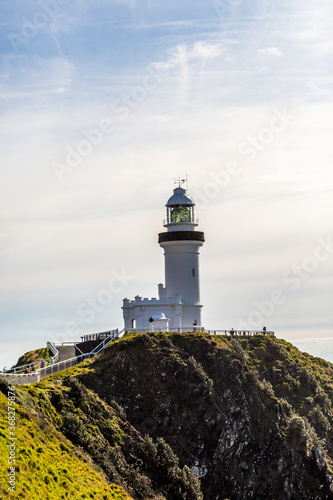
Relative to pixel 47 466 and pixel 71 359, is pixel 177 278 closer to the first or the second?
pixel 71 359

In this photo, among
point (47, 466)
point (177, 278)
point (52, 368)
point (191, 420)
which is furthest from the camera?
point (177, 278)

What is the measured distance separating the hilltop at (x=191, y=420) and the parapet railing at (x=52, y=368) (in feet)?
2.46

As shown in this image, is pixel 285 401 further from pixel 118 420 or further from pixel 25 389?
pixel 25 389

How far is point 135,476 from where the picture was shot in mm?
42000

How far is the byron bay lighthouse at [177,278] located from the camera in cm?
6119

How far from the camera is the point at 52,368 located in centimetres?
4722

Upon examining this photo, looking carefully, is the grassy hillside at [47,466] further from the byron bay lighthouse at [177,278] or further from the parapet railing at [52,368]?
the byron bay lighthouse at [177,278]

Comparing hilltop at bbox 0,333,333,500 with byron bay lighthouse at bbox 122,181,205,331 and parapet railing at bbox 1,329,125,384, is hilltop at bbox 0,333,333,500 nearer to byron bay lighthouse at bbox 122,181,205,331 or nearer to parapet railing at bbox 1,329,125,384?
parapet railing at bbox 1,329,125,384

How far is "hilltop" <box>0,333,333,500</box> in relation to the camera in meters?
42.3

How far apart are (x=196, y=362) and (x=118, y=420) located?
9.30 metres

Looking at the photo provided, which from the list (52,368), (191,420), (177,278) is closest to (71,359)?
(52,368)

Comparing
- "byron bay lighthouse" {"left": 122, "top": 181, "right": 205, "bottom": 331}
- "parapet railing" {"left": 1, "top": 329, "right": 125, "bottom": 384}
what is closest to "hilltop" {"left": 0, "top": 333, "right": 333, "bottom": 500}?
"parapet railing" {"left": 1, "top": 329, "right": 125, "bottom": 384}

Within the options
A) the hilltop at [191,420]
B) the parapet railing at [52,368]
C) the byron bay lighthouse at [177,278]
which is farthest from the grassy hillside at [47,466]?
the byron bay lighthouse at [177,278]

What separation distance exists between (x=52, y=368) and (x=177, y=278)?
18721mm
